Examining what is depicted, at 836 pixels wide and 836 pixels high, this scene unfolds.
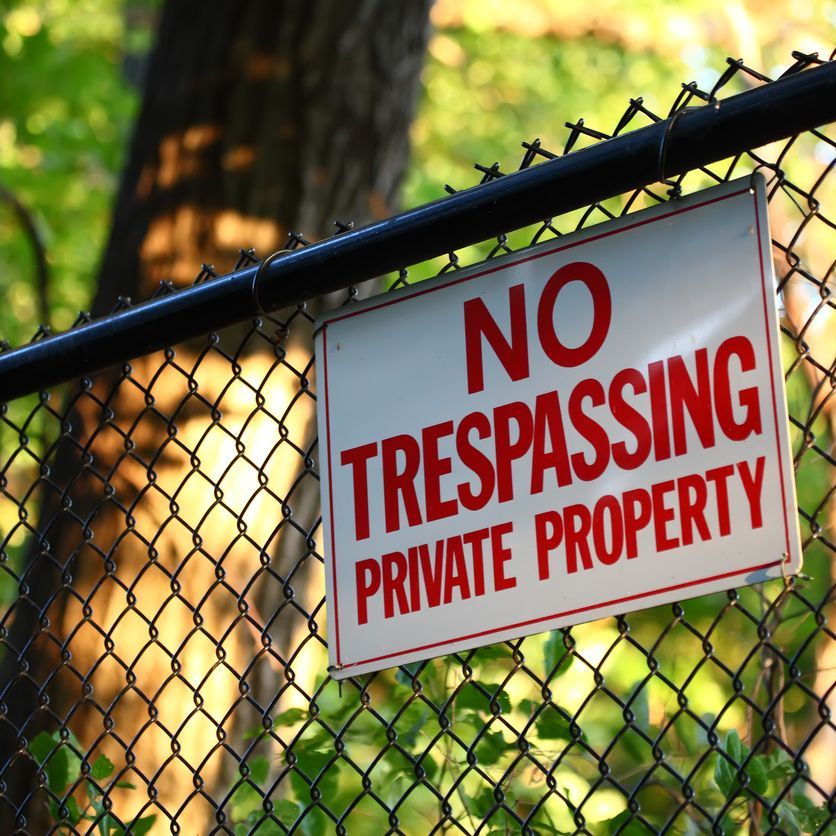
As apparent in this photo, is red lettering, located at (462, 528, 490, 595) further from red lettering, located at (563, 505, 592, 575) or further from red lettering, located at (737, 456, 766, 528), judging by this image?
red lettering, located at (737, 456, 766, 528)

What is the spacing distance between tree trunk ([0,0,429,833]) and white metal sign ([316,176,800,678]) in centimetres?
136

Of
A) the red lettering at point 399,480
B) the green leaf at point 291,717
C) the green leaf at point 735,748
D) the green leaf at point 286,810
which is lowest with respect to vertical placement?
the green leaf at point 286,810

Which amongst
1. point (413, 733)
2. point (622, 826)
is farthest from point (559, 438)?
point (413, 733)

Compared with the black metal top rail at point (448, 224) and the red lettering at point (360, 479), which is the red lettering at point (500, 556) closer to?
the red lettering at point (360, 479)

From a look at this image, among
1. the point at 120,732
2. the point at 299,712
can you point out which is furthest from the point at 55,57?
the point at 299,712

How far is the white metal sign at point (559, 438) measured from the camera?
1551 millimetres

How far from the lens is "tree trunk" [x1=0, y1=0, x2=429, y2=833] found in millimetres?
3396

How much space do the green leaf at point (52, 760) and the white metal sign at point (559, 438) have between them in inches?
32.3

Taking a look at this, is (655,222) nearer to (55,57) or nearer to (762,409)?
(762,409)

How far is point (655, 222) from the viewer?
5.47 feet

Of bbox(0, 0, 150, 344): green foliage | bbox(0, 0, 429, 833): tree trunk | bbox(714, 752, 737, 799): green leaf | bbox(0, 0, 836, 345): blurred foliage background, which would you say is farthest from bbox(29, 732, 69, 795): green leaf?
bbox(0, 0, 150, 344): green foliage

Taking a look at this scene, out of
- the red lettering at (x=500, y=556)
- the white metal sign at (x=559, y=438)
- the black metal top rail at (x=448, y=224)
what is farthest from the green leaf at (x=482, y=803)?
the black metal top rail at (x=448, y=224)

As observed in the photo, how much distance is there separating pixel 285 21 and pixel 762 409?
312 centimetres

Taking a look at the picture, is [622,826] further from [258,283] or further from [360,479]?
[258,283]
